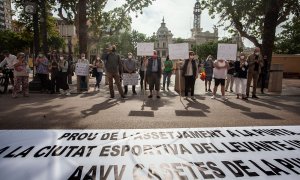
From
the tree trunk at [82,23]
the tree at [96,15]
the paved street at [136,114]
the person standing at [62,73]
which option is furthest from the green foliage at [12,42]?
the paved street at [136,114]

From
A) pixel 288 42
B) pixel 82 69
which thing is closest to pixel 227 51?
pixel 82 69

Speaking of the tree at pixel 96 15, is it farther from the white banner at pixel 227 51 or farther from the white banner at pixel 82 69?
A: the white banner at pixel 227 51

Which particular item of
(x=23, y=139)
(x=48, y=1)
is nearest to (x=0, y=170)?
(x=23, y=139)

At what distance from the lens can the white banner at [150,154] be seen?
3695mm

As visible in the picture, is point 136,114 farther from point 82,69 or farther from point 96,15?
point 96,15

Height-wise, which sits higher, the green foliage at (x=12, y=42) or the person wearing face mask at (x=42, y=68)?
the green foliage at (x=12, y=42)

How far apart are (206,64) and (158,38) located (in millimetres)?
130086

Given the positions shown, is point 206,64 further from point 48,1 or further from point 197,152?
point 48,1

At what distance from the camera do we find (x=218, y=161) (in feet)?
13.5

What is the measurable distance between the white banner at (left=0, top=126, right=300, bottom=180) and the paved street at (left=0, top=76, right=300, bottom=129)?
3.30ft

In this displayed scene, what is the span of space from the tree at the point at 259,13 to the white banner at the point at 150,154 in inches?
560

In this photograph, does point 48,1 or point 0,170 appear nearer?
point 0,170

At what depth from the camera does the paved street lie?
6.73 m

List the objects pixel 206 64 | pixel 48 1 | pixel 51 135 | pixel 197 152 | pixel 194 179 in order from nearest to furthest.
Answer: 1. pixel 194 179
2. pixel 197 152
3. pixel 51 135
4. pixel 206 64
5. pixel 48 1
